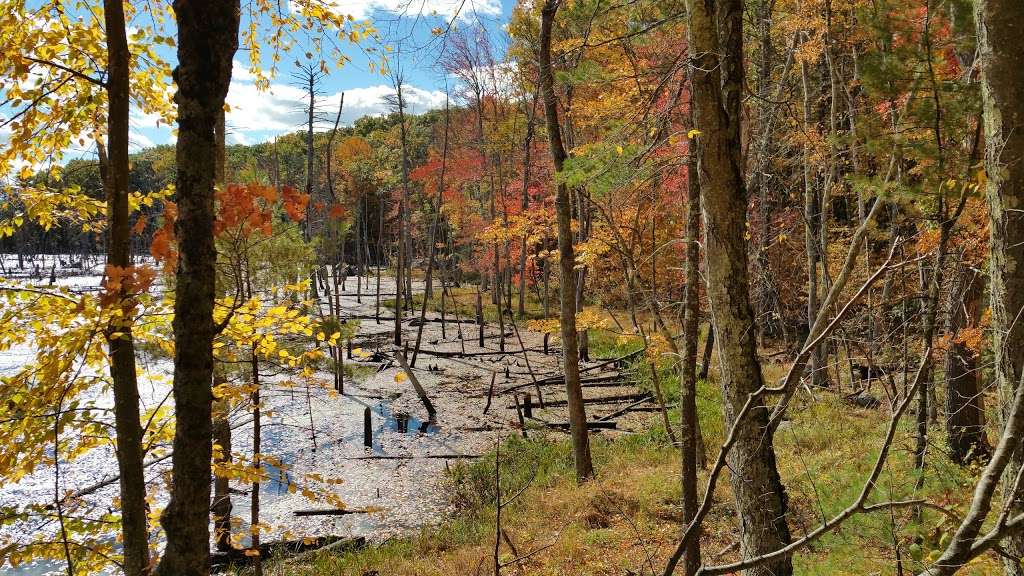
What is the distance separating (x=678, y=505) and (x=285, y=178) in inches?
2117

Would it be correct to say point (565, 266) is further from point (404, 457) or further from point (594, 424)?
point (404, 457)

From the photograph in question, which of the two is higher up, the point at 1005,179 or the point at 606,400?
the point at 1005,179

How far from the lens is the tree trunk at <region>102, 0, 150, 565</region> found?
9.59 ft

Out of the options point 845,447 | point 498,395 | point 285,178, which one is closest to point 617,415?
point 498,395

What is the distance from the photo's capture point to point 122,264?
302cm

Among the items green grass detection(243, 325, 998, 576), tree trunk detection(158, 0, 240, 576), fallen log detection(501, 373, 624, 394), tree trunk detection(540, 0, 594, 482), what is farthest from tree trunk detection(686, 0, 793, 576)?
fallen log detection(501, 373, 624, 394)

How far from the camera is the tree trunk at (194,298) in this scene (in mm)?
1805

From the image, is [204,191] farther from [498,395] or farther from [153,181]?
[153,181]

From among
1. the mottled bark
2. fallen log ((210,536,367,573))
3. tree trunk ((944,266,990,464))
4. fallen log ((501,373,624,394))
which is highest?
the mottled bark

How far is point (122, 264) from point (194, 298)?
1587 millimetres

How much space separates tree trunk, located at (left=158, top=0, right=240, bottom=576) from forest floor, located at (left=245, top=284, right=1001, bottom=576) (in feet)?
7.07

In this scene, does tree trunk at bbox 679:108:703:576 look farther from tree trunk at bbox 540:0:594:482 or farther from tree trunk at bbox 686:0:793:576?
tree trunk at bbox 540:0:594:482

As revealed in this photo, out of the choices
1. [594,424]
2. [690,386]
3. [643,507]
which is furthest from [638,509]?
[594,424]

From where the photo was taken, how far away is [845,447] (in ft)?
26.2
